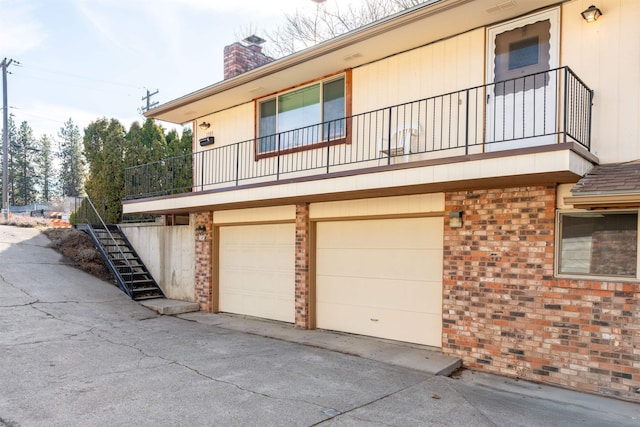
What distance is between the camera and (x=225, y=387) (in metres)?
5.08

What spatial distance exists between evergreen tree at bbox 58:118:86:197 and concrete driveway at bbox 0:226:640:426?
49.7 meters

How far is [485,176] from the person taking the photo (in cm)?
519

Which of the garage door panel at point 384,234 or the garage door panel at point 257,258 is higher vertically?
the garage door panel at point 384,234

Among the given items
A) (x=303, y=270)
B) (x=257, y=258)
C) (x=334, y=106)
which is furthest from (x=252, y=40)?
(x=303, y=270)

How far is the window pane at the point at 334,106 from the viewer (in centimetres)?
800

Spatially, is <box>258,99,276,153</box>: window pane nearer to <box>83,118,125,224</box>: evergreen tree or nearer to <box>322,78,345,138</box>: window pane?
<box>322,78,345,138</box>: window pane

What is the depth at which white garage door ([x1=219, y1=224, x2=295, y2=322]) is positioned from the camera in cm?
902

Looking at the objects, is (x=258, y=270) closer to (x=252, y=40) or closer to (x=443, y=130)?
(x=443, y=130)

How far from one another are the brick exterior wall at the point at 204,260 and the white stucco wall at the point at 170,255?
26 cm

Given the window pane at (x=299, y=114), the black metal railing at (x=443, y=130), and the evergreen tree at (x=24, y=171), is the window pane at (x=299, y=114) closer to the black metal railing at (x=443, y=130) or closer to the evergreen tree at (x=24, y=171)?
the black metal railing at (x=443, y=130)

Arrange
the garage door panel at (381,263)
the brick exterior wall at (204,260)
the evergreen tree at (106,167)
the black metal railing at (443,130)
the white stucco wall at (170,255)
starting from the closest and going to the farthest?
the black metal railing at (443,130), the garage door panel at (381,263), the brick exterior wall at (204,260), the white stucco wall at (170,255), the evergreen tree at (106,167)

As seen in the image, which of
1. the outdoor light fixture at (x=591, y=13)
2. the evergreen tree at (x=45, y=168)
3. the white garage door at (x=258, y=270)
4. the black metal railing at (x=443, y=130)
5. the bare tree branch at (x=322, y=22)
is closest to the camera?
the outdoor light fixture at (x=591, y=13)


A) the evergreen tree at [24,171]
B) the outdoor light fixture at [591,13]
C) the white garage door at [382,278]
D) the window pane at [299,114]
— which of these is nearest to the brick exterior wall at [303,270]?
the white garage door at [382,278]

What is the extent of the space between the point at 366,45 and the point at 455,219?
3.15m
